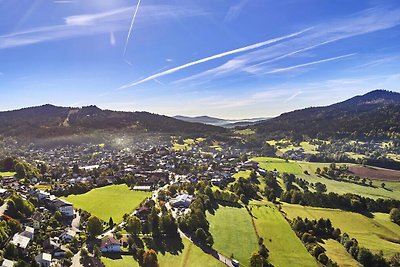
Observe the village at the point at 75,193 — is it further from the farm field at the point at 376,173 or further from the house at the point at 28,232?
the farm field at the point at 376,173

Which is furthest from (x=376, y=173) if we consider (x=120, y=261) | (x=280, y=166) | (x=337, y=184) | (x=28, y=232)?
(x=28, y=232)

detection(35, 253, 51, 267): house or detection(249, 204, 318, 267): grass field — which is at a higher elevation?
detection(35, 253, 51, 267): house

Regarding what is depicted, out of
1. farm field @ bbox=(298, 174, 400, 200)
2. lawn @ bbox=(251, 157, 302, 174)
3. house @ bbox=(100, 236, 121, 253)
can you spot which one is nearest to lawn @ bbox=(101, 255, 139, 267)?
house @ bbox=(100, 236, 121, 253)

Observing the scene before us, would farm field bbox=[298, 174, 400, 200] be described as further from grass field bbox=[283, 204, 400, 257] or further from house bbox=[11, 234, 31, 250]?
house bbox=[11, 234, 31, 250]

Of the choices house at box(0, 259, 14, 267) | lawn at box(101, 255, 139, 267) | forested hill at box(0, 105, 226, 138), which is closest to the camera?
house at box(0, 259, 14, 267)

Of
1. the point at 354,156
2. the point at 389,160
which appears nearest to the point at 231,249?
the point at 389,160

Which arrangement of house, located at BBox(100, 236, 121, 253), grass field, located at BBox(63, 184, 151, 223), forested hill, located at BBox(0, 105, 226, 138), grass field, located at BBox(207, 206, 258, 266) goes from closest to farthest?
1. house, located at BBox(100, 236, 121, 253)
2. grass field, located at BBox(207, 206, 258, 266)
3. grass field, located at BBox(63, 184, 151, 223)
4. forested hill, located at BBox(0, 105, 226, 138)
